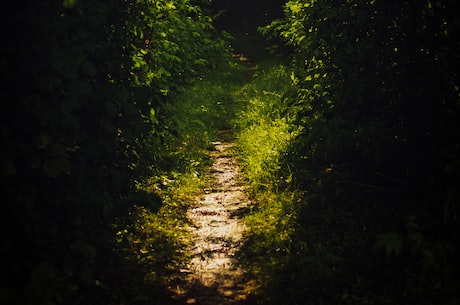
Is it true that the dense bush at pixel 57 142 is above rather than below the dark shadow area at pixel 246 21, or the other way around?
below

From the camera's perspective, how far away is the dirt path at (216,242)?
4398 mm

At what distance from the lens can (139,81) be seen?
5.15 metres

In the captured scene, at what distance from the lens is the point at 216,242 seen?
539cm

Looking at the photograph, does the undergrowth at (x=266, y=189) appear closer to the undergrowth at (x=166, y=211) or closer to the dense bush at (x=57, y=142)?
the undergrowth at (x=166, y=211)

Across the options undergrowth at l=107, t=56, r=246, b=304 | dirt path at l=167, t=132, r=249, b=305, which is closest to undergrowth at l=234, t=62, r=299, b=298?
dirt path at l=167, t=132, r=249, b=305

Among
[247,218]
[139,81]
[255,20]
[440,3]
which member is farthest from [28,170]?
[255,20]

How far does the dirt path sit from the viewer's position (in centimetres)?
440

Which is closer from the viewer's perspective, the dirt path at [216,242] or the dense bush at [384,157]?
the dense bush at [384,157]

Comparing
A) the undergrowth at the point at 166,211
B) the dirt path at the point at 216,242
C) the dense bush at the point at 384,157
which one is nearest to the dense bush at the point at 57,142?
the undergrowth at the point at 166,211

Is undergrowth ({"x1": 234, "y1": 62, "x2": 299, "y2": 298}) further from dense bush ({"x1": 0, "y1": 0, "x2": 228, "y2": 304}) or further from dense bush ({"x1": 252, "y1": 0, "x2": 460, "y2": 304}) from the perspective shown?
dense bush ({"x1": 0, "y1": 0, "x2": 228, "y2": 304})

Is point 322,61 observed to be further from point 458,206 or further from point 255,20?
point 255,20

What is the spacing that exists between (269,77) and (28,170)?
11.8m

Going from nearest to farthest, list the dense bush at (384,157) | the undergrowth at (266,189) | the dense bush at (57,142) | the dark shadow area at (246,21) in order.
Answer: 1. the dense bush at (57,142)
2. the dense bush at (384,157)
3. the undergrowth at (266,189)
4. the dark shadow area at (246,21)

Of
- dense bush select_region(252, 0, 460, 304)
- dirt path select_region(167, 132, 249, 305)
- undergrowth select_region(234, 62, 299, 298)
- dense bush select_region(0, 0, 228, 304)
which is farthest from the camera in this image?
undergrowth select_region(234, 62, 299, 298)
